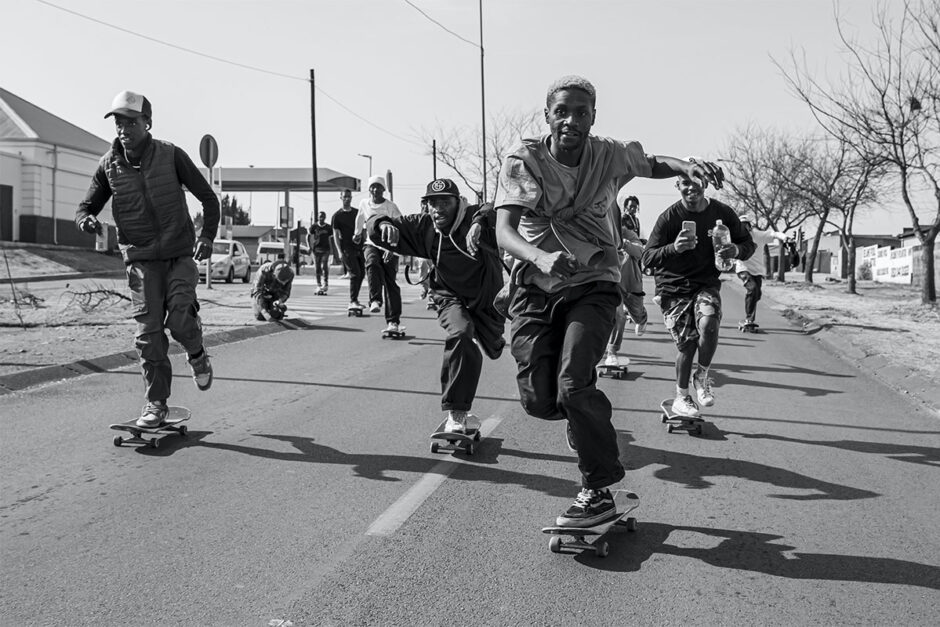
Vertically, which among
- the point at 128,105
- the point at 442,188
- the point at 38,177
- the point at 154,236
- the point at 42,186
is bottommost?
the point at 154,236

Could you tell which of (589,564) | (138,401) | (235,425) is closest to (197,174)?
(235,425)

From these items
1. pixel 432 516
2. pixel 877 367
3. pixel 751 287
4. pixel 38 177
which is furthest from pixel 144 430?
pixel 38 177

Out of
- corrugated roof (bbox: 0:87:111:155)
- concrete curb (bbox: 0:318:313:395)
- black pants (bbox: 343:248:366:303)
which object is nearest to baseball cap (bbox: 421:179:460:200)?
concrete curb (bbox: 0:318:313:395)

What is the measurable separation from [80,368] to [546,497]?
6085 mm

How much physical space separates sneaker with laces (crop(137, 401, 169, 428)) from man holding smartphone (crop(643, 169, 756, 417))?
3.63 metres

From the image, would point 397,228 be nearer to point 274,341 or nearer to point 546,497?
point 546,497

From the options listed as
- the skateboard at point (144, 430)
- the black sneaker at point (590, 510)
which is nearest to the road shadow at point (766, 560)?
the black sneaker at point (590, 510)

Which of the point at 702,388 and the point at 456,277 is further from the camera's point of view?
the point at 702,388

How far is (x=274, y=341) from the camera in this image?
42.5 ft

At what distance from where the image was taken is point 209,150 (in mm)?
18688

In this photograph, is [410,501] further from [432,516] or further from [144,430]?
[144,430]

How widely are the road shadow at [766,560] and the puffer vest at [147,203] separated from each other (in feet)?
11.7

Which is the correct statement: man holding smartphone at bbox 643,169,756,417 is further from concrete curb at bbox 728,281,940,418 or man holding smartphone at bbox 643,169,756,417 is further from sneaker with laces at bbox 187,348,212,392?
sneaker with laces at bbox 187,348,212,392

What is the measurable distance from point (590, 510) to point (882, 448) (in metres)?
3.43
